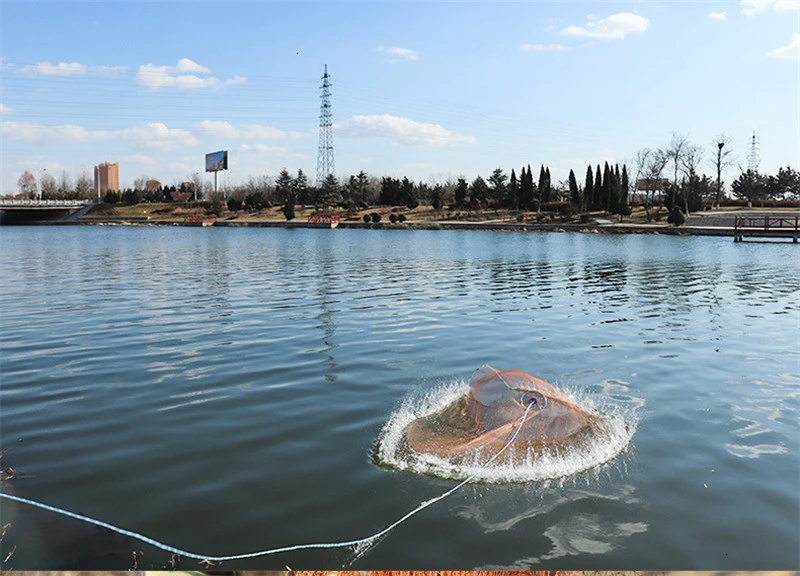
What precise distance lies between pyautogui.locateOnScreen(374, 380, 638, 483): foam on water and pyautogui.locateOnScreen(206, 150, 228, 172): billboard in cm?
11659

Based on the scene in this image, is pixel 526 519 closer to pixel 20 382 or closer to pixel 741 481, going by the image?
pixel 741 481

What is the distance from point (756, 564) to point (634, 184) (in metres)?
102

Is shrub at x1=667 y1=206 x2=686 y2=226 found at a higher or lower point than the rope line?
higher

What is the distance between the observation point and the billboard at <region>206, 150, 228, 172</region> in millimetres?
119125

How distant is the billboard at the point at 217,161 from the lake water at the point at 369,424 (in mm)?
101880

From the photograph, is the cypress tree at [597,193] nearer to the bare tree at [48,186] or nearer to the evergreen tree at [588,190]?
the evergreen tree at [588,190]

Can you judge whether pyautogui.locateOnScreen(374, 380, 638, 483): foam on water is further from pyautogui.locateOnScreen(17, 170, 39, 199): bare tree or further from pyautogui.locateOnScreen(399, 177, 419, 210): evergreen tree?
pyautogui.locateOnScreen(17, 170, 39, 199): bare tree

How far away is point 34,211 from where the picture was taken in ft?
340

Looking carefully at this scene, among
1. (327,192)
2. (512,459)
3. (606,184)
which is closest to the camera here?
(512,459)

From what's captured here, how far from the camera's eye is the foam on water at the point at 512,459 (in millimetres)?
7113

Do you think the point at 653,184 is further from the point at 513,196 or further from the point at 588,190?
the point at 513,196

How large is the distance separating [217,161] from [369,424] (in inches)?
4634

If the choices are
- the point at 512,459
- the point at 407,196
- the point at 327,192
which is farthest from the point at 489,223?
the point at 512,459

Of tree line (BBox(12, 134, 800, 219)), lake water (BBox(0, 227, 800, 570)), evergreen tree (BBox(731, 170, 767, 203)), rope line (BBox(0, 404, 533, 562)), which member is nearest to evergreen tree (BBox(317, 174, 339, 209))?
tree line (BBox(12, 134, 800, 219))
